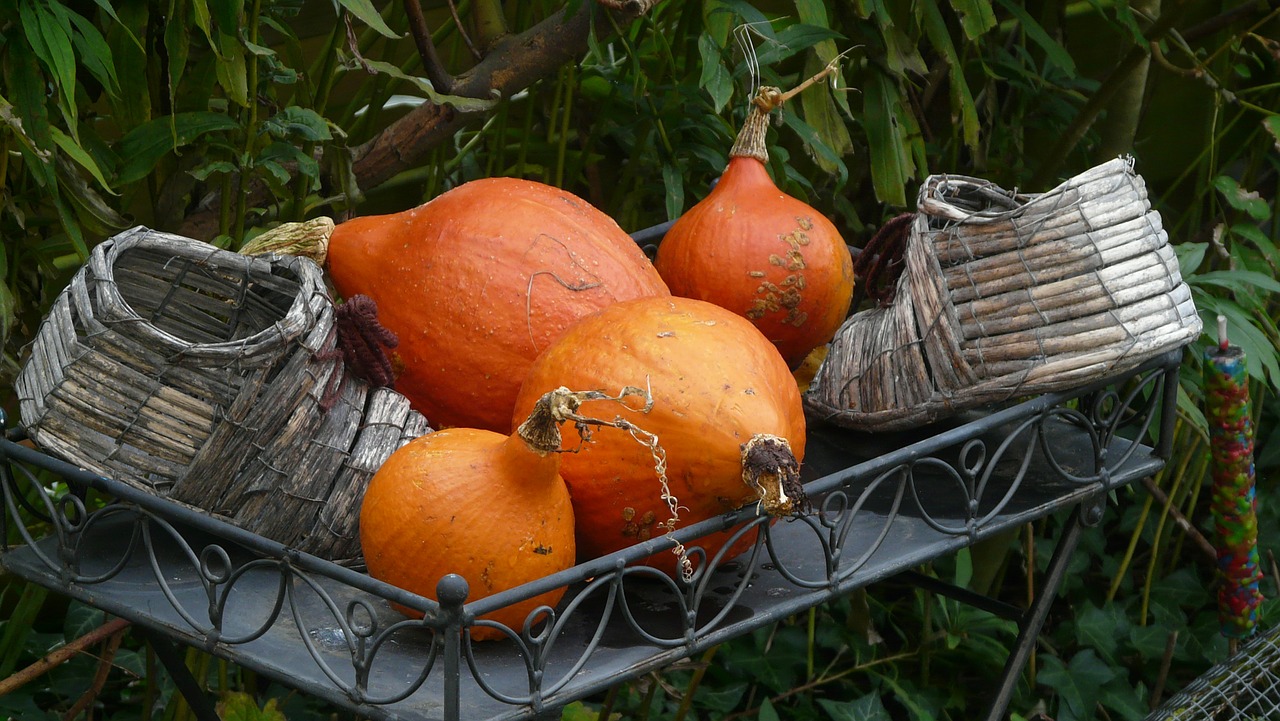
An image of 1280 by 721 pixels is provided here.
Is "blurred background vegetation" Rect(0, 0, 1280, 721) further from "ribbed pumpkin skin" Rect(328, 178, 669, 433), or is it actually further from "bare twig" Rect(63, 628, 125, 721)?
"ribbed pumpkin skin" Rect(328, 178, 669, 433)

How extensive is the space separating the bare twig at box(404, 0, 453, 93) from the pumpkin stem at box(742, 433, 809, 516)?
63cm

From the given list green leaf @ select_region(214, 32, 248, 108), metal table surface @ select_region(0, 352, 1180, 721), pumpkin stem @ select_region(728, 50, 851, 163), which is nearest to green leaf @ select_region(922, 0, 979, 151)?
pumpkin stem @ select_region(728, 50, 851, 163)

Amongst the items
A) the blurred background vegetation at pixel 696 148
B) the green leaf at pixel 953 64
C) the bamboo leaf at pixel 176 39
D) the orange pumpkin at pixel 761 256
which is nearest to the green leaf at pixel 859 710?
the blurred background vegetation at pixel 696 148

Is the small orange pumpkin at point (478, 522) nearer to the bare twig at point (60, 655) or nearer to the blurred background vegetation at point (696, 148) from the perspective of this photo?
the blurred background vegetation at point (696, 148)

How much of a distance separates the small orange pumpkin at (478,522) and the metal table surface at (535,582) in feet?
0.13

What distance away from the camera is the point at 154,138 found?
1.04 meters

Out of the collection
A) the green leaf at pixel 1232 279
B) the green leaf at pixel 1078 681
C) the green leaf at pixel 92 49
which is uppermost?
the green leaf at pixel 92 49

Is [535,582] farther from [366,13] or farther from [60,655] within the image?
[60,655]

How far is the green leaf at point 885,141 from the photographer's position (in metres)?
1.33

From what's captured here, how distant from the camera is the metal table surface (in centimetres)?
72

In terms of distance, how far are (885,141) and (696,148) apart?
0.71 ft

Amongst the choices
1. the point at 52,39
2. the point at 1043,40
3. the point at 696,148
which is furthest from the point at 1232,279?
the point at 52,39

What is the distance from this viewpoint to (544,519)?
78 cm

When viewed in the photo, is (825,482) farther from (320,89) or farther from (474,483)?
(320,89)
